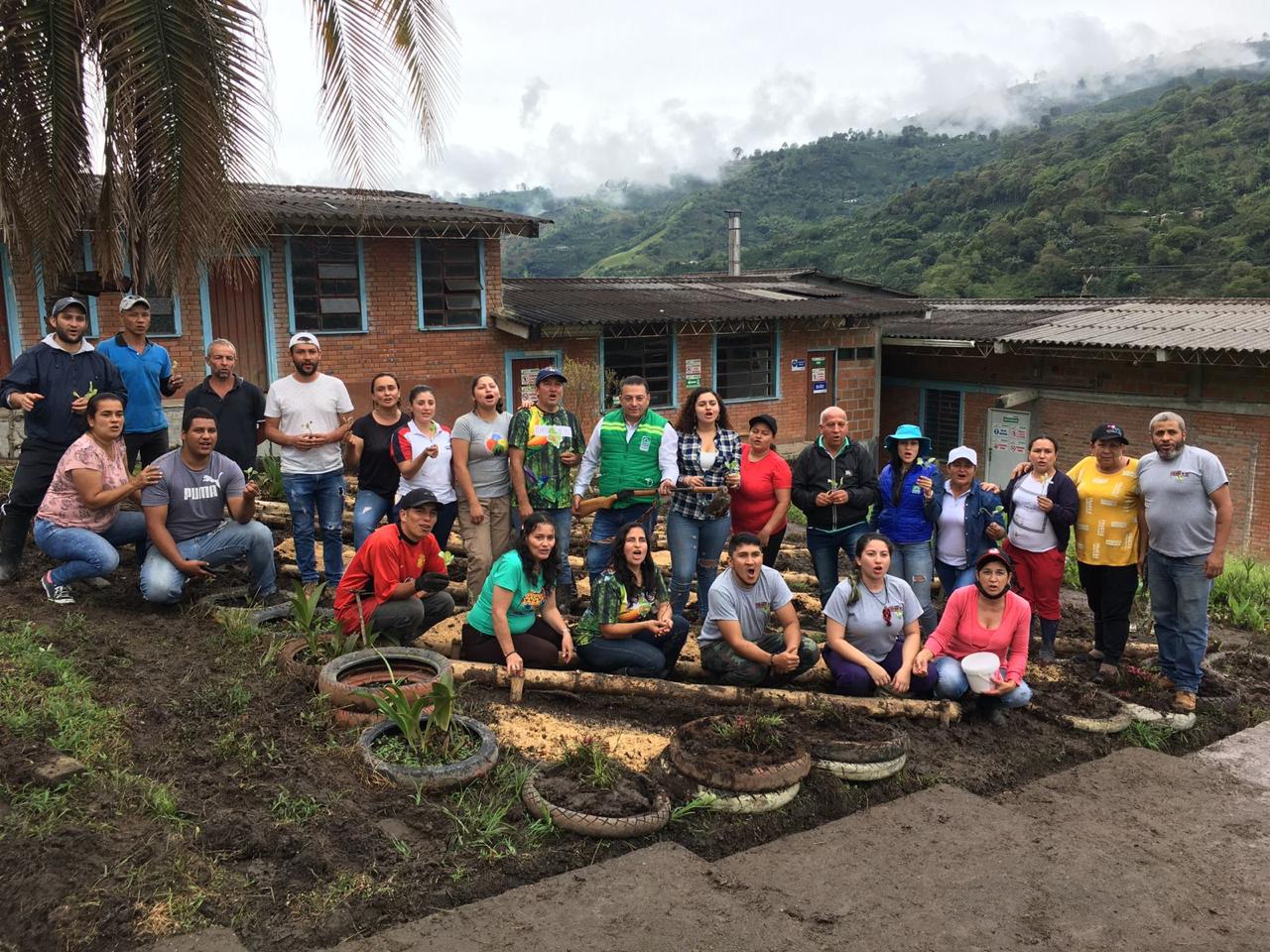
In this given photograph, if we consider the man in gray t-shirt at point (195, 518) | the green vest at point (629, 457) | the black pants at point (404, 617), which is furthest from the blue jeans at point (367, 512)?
the green vest at point (629, 457)

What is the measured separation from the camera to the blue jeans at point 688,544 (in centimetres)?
674

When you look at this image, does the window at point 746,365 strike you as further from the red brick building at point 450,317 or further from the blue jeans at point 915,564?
the blue jeans at point 915,564

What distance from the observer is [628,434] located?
6.73 meters

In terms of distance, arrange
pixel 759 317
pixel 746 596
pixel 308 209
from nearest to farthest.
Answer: pixel 746 596 < pixel 308 209 < pixel 759 317

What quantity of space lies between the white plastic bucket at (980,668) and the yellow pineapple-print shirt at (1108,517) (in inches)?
55.2

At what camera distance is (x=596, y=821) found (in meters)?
4.26

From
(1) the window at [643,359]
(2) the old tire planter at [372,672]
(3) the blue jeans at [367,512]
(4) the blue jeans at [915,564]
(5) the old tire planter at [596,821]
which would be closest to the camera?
(5) the old tire planter at [596,821]

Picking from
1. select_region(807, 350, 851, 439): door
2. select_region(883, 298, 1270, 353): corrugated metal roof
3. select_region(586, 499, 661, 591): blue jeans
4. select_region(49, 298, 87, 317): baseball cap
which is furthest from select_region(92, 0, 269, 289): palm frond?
select_region(807, 350, 851, 439): door

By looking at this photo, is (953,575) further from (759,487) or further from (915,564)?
(759,487)

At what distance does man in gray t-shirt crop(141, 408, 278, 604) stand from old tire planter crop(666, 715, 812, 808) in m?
3.44

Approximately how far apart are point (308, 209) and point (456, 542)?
769 centimetres

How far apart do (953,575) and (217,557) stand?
506 centimetres

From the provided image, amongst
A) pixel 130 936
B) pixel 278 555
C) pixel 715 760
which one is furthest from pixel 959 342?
pixel 130 936

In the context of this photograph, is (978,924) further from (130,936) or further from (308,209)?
(308,209)
